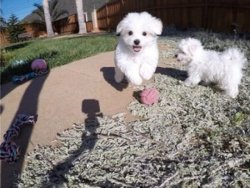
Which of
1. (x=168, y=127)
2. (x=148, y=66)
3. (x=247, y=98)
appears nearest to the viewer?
(x=168, y=127)

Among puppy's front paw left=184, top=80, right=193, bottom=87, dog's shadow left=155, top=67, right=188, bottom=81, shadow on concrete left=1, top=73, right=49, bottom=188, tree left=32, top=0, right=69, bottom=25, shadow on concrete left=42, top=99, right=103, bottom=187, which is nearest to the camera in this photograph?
shadow on concrete left=42, top=99, right=103, bottom=187

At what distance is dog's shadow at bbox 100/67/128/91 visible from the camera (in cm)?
584

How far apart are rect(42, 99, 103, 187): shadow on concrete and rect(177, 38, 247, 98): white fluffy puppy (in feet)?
5.31

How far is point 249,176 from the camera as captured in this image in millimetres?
3002

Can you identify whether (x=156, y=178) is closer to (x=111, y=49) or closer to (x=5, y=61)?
(x=111, y=49)

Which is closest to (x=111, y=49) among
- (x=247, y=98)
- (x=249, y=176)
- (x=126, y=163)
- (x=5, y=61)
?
(x=5, y=61)

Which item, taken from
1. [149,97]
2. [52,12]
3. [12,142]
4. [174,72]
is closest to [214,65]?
[149,97]

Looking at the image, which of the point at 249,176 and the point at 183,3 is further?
the point at 183,3

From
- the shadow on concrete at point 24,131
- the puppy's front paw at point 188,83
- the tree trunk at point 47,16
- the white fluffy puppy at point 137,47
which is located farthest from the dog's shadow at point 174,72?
the tree trunk at point 47,16

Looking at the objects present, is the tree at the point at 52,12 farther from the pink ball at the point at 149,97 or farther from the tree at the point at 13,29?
the pink ball at the point at 149,97

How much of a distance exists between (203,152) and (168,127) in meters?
0.77

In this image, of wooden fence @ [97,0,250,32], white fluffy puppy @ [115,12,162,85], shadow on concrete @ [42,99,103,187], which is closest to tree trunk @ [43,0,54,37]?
wooden fence @ [97,0,250,32]

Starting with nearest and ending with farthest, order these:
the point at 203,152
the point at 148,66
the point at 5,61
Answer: the point at 203,152 < the point at 148,66 < the point at 5,61

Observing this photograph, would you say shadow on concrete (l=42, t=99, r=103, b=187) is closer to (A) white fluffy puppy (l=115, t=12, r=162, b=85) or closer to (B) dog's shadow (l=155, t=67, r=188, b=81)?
(A) white fluffy puppy (l=115, t=12, r=162, b=85)
